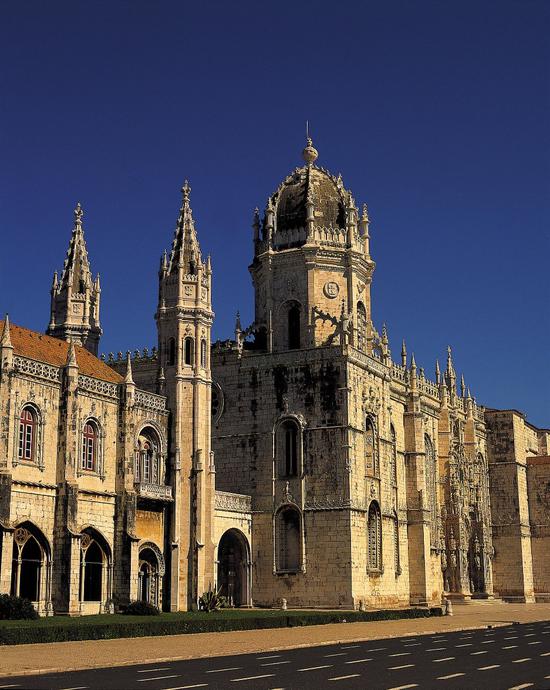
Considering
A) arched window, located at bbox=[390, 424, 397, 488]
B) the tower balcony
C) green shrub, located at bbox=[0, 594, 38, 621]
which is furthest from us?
arched window, located at bbox=[390, 424, 397, 488]

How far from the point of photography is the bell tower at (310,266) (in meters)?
61.0

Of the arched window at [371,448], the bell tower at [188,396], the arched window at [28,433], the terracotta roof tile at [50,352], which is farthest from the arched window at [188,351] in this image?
the arched window at [371,448]

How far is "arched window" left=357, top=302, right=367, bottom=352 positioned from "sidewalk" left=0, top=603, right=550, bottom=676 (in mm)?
20436

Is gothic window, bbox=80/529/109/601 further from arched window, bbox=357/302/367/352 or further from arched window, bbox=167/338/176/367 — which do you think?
arched window, bbox=357/302/367/352

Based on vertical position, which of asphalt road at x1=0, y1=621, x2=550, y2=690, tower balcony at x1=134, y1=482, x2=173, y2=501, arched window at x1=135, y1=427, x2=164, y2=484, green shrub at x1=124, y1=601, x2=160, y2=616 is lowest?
asphalt road at x1=0, y1=621, x2=550, y2=690

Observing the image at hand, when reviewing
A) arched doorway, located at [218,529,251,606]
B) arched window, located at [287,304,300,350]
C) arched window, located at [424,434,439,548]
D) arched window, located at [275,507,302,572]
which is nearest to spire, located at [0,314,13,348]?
arched doorway, located at [218,529,251,606]

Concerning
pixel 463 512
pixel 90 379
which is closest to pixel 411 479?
pixel 463 512

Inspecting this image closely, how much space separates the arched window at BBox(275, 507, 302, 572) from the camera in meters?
56.4

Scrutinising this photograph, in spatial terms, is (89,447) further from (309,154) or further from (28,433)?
(309,154)

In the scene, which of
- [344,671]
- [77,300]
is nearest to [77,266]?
[77,300]

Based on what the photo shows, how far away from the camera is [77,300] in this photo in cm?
5784

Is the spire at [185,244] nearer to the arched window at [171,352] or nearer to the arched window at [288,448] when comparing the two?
the arched window at [171,352]

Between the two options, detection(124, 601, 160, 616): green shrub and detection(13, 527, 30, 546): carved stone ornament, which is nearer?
detection(13, 527, 30, 546): carved stone ornament

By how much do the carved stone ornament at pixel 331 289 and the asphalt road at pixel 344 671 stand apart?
31.8 metres
